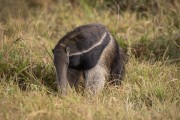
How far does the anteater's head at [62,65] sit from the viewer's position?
24.2 feet

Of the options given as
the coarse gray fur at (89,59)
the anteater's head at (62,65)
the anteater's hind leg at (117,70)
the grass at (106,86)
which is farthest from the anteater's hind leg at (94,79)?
the anteater's head at (62,65)

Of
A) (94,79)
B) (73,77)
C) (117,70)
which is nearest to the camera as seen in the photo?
(94,79)

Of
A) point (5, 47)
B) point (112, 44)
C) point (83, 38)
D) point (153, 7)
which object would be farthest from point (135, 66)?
point (153, 7)

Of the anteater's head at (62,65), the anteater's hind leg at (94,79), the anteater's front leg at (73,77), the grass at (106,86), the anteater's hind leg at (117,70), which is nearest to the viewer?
the grass at (106,86)

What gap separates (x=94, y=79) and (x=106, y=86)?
1.13 feet

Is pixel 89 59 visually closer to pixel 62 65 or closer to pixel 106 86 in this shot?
pixel 62 65

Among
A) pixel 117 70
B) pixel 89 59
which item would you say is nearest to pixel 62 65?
pixel 89 59

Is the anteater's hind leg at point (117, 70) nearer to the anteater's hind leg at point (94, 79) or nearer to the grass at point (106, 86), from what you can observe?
the grass at point (106, 86)

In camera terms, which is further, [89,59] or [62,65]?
[89,59]

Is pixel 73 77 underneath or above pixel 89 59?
underneath

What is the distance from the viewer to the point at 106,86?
8219 mm

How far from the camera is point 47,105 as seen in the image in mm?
7098

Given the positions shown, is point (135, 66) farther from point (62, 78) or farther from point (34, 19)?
point (34, 19)

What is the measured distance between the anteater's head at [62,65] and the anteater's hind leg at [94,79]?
51cm
